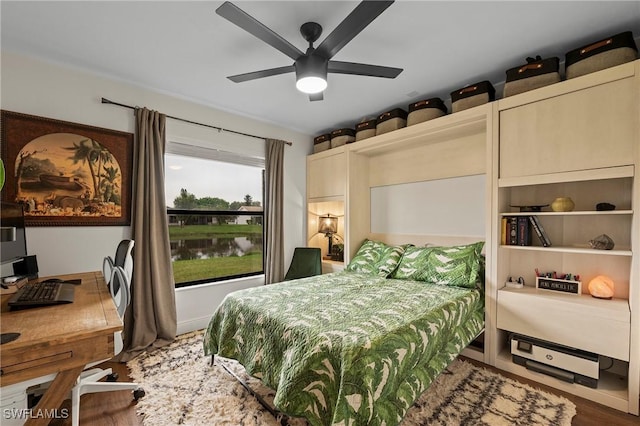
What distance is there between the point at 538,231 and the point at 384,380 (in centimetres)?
188

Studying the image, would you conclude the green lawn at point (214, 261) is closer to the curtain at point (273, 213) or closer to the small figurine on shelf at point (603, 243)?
the curtain at point (273, 213)

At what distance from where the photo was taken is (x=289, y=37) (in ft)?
6.79

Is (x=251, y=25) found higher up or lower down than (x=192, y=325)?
higher up

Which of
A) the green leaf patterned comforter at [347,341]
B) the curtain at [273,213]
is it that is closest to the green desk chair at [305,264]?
the curtain at [273,213]

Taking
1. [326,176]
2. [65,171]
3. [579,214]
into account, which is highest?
[326,176]

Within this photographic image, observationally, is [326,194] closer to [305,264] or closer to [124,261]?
[305,264]

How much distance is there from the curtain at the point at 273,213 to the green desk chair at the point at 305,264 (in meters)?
0.16

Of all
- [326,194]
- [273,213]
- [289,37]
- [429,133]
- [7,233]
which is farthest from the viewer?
[326,194]

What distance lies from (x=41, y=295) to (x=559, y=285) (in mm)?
3690

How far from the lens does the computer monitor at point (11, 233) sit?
1.71 metres

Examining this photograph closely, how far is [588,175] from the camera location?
1997 mm

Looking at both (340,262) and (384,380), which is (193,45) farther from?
(340,262)

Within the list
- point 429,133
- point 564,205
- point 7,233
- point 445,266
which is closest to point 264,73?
point 429,133

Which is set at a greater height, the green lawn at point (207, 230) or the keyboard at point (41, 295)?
the green lawn at point (207, 230)
